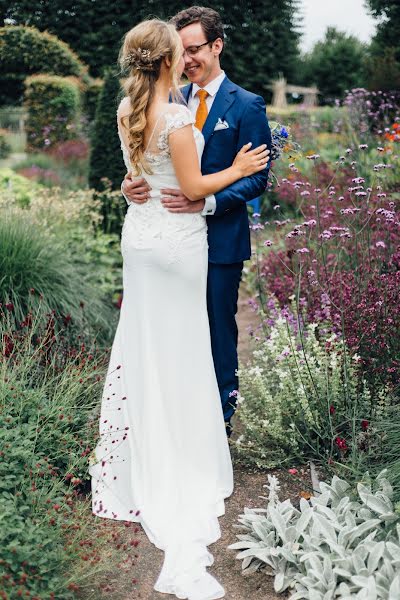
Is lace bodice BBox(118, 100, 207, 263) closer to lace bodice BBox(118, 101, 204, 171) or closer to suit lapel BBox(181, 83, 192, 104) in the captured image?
lace bodice BBox(118, 101, 204, 171)

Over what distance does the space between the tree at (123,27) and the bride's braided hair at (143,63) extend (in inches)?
691

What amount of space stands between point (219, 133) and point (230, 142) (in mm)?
80

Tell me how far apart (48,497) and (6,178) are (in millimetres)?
5660

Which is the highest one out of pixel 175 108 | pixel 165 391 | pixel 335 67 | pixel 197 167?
pixel 335 67

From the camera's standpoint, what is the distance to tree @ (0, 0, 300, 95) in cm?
2064

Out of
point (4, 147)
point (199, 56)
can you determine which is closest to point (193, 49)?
point (199, 56)

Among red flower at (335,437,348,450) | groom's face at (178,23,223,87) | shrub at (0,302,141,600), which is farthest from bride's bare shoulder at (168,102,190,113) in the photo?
red flower at (335,437,348,450)

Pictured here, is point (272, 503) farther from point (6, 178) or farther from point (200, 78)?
point (6, 178)

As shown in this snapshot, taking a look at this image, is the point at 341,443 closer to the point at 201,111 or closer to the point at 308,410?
the point at 308,410

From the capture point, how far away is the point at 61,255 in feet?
18.6

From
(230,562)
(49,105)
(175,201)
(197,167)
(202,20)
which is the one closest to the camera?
(230,562)

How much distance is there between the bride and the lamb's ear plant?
293 mm

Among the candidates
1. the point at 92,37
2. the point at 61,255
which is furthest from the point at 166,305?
the point at 92,37

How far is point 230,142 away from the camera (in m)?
3.86
